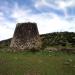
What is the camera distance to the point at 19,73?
40.3 ft

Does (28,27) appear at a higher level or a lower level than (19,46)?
higher

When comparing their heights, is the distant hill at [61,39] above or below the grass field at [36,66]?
above

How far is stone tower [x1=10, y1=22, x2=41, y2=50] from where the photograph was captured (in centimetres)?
2741

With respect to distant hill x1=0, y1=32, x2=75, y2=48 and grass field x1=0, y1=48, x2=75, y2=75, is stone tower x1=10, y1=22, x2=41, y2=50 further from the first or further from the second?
grass field x1=0, y1=48, x2=75, y2=75

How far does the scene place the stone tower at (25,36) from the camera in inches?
1079

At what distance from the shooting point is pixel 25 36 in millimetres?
27594

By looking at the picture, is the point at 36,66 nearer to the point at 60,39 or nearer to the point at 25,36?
the point at 25,36

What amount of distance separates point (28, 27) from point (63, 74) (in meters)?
15.8

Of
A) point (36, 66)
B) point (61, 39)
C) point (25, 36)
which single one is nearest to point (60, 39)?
point (61, 39)

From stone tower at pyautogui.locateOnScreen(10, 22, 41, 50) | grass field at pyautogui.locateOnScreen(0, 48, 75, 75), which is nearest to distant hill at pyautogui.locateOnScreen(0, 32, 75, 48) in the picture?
stone tower at pyautogui.locateOnScreen(10, 22, 41, 50)

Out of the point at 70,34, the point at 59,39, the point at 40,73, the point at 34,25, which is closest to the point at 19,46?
the point at 34,25

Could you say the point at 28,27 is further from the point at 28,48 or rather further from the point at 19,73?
the point at 19,73

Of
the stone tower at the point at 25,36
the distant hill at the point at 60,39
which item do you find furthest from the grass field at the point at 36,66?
the distant hill at the point at 60,39

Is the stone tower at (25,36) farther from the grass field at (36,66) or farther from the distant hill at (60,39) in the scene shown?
the grass field at (36,66)
